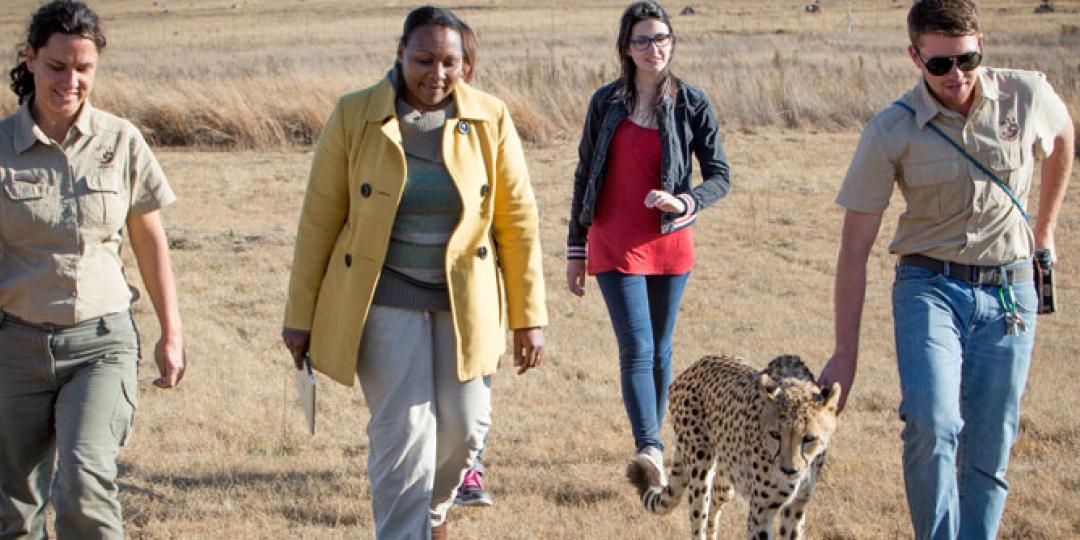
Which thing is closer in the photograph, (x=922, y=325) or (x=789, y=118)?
(x=922, y=325)

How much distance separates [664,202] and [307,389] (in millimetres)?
1626

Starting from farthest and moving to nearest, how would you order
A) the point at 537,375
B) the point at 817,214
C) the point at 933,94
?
the point at 817,214
the point at 537,375
the point at 933,94

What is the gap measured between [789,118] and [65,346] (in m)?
14.1

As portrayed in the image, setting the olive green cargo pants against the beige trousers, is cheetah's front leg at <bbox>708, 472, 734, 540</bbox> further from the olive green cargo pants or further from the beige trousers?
the olive green cargo pants

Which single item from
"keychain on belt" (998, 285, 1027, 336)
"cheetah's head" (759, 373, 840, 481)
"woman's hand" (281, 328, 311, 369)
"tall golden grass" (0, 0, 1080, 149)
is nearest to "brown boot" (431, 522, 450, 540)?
"woman's hand" (281, 328, 311, 369)

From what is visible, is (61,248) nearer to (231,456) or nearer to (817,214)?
(231,456)

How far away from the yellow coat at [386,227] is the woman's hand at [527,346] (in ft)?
0.09

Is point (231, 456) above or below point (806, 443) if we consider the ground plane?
below

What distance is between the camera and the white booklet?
3.93 meters

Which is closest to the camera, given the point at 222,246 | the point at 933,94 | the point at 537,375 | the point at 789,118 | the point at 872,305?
the point at 933,94

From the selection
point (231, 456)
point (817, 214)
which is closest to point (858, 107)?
point (817, 214)

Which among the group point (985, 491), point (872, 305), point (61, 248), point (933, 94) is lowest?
point (872, 305)

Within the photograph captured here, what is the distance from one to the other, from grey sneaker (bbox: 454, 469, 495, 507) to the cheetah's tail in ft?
1.83

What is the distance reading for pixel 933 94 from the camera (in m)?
3.79
